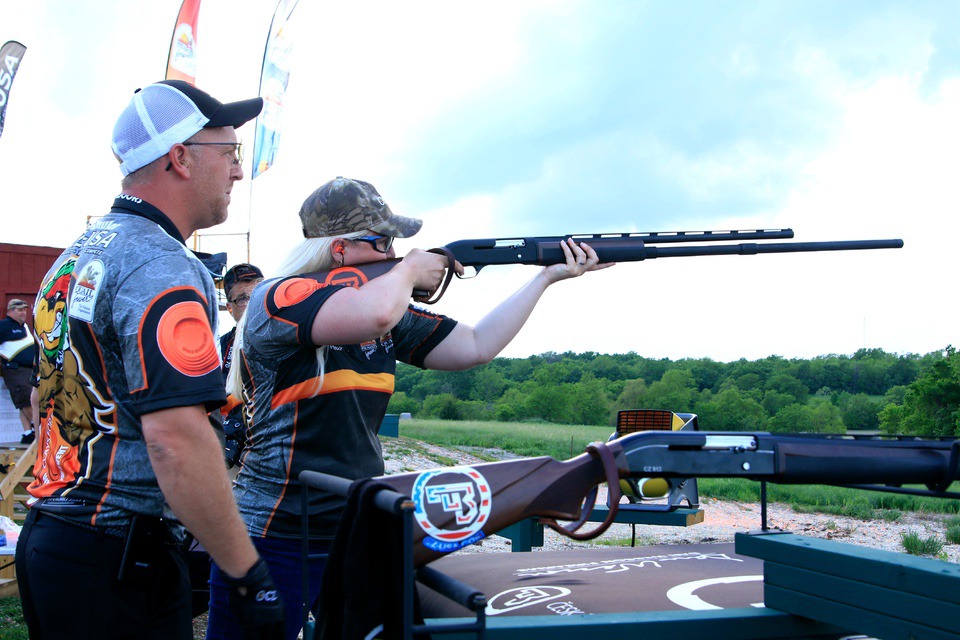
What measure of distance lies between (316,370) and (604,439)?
853 centimetres

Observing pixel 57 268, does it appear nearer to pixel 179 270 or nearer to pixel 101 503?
pixel 179 270

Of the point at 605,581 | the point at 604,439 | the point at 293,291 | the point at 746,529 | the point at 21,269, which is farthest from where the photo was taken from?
the point at 21,269

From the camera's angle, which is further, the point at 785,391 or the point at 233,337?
the point at 785,391

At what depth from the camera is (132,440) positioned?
76.6 inches

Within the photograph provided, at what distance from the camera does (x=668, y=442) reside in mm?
1874

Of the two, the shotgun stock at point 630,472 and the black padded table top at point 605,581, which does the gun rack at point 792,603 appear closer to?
the shotgun stock at point 630,472

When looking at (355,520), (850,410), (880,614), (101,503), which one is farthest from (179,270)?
(850,410)

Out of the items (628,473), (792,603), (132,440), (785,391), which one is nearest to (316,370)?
(132,440)

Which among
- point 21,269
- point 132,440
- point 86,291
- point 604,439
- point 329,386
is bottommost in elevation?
point 604,439

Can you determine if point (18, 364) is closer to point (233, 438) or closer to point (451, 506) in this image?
point (233, 438)

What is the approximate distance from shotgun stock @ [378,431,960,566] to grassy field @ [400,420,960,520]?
191 inches

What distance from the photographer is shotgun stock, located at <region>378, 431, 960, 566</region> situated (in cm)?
171

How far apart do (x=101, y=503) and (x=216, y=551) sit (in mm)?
317

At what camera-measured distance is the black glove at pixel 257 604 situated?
1889 mm
